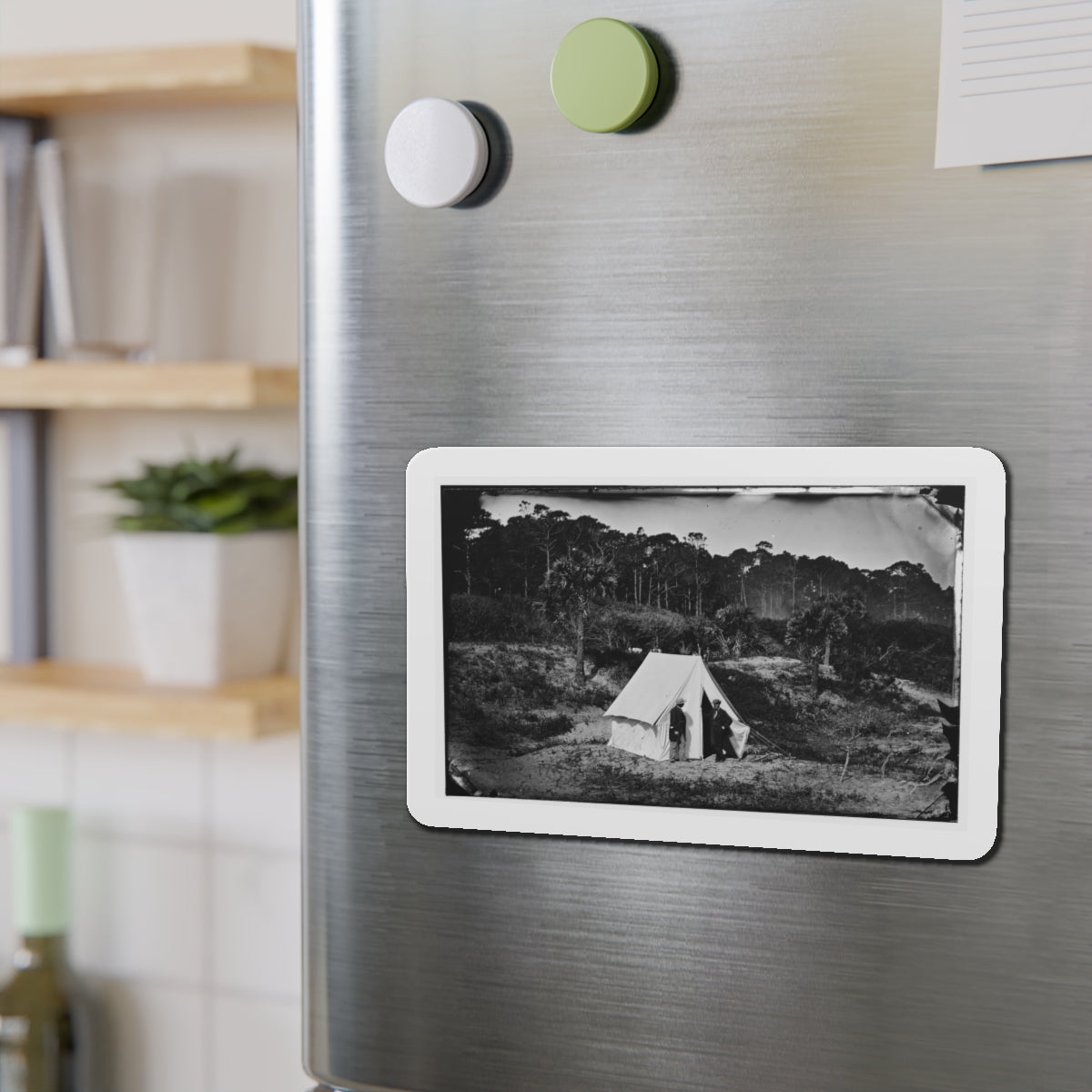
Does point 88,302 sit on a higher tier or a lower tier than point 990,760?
higher

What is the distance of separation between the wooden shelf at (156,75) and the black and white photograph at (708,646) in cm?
62

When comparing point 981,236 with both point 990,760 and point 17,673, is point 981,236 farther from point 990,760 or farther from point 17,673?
point 17,673

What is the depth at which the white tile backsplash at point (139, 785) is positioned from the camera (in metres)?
1.27

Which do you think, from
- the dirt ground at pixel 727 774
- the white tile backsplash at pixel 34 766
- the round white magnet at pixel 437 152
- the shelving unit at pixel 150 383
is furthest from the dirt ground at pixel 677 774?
the white tile backsplash at pixel 34 766

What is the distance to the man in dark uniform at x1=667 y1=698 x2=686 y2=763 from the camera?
512mm

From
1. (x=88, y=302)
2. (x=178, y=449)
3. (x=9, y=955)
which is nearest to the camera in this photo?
(x=88, y=302)

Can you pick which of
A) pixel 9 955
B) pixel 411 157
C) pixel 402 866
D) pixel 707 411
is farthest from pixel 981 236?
pixel 9 955

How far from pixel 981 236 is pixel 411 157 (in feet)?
0.75

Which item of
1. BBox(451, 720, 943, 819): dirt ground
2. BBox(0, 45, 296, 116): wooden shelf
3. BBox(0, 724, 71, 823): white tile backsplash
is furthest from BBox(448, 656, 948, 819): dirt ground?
BBox(0, 724, 71, 823): white tile backsplash

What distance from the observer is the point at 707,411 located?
0.50 m

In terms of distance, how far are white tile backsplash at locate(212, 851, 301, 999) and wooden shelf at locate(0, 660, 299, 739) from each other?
202mm

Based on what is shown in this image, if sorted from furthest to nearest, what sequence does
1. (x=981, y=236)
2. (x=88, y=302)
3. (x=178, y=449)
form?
(x=178, y=449), (x=88, y=302), (x=981, y=236)

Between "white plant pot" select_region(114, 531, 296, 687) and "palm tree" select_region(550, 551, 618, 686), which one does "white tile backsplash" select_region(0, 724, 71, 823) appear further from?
"palm tree" select_region(550, 551, 618, 686)

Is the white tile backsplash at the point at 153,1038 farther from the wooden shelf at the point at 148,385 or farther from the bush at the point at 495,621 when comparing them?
the bush at the point at 495,621
